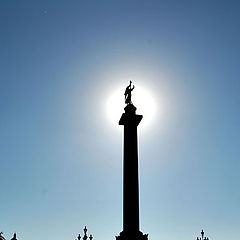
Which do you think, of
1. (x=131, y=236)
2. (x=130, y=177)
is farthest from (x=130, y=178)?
(x=131, y=236)

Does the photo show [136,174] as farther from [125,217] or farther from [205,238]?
[205,238]

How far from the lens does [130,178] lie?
25250mm

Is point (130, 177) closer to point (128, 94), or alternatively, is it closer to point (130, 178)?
point (130, 178)

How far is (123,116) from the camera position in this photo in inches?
1085

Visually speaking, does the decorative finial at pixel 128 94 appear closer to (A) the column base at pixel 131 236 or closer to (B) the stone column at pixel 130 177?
(B) the stone column at pixel 130 177

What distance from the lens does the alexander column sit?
23.2 metres

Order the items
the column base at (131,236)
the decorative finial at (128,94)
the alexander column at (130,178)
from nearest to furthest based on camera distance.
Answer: the column base at (131,236) → the alexander column at (130,178) → the decorative finial at (128,94)

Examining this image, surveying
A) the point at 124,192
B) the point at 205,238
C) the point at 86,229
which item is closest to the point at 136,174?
the point at 124,192

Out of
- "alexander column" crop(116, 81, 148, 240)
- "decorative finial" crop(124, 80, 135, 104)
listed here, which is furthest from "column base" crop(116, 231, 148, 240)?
"decorative finial" crop(124, 80, 135, 104)

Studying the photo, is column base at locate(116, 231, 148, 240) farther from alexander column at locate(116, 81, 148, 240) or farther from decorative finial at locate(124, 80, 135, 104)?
decorative finial at locate(124, 80, 135, 104)

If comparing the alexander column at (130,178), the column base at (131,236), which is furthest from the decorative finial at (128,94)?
the column base at (131,236)

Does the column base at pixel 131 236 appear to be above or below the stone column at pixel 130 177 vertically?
below

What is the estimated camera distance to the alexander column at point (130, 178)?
76.0 feet

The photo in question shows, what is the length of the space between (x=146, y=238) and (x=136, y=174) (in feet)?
15.6
